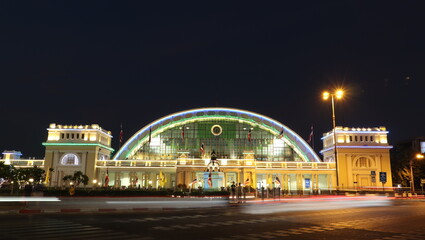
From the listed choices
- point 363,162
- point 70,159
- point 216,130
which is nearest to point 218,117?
point 216,130

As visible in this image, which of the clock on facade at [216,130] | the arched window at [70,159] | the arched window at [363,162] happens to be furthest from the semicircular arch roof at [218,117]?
the arched window at [70,159]

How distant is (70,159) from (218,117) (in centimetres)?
3956

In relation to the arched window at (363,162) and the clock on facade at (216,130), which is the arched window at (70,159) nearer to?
the clock on facade at (216,130)

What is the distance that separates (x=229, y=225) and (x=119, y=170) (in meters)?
70.8

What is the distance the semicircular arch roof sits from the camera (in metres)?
95.9

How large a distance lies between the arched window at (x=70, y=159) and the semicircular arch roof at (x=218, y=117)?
11641mm

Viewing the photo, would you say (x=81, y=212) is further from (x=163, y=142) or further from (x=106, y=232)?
(x=163, y=142)

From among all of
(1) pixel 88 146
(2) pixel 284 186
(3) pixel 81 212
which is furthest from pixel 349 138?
(3) pixel 81 212

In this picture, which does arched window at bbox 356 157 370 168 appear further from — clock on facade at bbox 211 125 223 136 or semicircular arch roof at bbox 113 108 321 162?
clock on facade at bbox 211 125 223 136

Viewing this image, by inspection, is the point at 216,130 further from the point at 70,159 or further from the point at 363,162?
the point at 363,162

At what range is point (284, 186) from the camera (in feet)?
283

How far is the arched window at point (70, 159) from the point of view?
3319 inches

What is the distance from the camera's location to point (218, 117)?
100 metres

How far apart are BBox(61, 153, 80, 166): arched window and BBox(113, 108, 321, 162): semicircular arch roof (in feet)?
38.2
